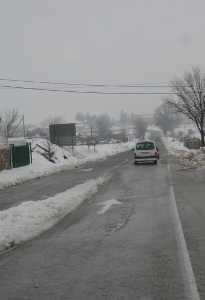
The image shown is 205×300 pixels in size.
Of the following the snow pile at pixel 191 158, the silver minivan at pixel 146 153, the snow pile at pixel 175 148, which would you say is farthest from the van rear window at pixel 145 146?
the snow pile at pixel 175 148

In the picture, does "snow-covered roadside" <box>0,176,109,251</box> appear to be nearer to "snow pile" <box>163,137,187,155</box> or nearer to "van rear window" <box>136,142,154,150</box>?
"van rear window" <box>136,142,154,150</box>

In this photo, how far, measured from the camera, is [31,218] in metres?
11.5

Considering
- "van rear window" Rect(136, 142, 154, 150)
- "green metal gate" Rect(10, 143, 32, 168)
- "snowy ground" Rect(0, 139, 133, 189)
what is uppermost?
"van rear window" Rect(136, 142, 154, 150)

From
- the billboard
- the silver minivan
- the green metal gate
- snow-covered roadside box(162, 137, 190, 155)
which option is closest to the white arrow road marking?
the silver minivan

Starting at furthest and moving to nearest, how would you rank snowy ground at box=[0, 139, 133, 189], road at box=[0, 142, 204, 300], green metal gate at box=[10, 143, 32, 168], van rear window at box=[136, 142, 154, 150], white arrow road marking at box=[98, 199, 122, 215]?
1. green metal gate at box=[10, 143, 32, 168]
2. van rear window at box=[136, 142, 154, 150]
3. snowy ground at box=[0, 139, 133, 189]
4. white arrow road marking at box=[98, 199, 122, 215]
5. road at box=[0, 142, 204, 300]

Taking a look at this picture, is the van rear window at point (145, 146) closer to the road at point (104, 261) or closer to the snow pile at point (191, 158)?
the snow pile at point (191, 158)

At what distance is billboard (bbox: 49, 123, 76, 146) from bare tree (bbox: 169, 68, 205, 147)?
13.6 m

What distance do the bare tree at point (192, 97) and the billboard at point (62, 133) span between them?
13.6m

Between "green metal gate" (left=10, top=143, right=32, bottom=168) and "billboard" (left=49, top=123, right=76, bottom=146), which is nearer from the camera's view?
"green metal gate" (left=10, top=143, right=32, bottom=168)

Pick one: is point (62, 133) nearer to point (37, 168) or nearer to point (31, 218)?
point (37, 168)

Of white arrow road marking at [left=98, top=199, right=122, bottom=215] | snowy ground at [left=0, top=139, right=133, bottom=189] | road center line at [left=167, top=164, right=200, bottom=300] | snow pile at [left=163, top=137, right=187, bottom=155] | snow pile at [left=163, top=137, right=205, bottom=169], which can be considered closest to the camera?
road center line at [left=167, top=164, right=200, bottom=300]

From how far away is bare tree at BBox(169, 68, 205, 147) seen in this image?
5847 cm

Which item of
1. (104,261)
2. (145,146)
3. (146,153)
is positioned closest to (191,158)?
(146,153)

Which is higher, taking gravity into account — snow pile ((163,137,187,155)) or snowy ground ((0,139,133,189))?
snowy ground ((0,139,133,189))
